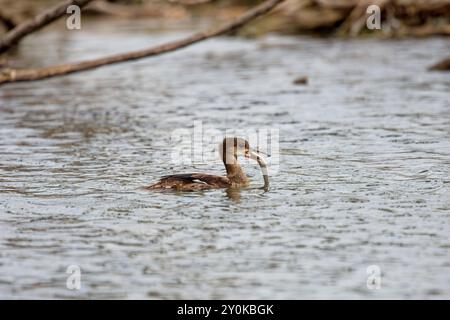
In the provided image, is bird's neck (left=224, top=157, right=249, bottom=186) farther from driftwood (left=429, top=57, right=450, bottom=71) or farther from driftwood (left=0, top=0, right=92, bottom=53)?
driftwood (left=429, top=57, right=450, bottom=71)

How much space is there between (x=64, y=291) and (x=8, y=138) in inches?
328

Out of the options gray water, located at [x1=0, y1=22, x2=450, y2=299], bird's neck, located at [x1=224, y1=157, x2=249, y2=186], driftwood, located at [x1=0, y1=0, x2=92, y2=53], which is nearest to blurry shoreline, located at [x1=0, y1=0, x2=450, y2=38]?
gray water, located at [x1=0, y1=22, x2=450, y2=299]

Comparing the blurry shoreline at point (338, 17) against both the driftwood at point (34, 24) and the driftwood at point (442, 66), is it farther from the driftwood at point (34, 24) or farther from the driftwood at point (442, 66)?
the driftwood at point (34, 24)

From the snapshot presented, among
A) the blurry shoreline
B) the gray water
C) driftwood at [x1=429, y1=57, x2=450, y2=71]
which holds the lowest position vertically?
the gray water

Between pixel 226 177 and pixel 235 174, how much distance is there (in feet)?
0.41

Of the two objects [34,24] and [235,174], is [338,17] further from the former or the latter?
[34,24]

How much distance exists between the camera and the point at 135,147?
16078 millimetres

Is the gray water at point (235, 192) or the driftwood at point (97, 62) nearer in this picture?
the gray water at point (235, 192)

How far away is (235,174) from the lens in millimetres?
13078

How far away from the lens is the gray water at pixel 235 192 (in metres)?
9.48

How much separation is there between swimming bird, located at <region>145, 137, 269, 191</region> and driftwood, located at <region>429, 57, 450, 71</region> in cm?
1049

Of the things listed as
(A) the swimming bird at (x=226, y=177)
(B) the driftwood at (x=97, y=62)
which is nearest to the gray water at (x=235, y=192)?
(A) the swimming bird at (x=226, y=177)

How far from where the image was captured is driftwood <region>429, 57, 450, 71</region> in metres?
22.9
